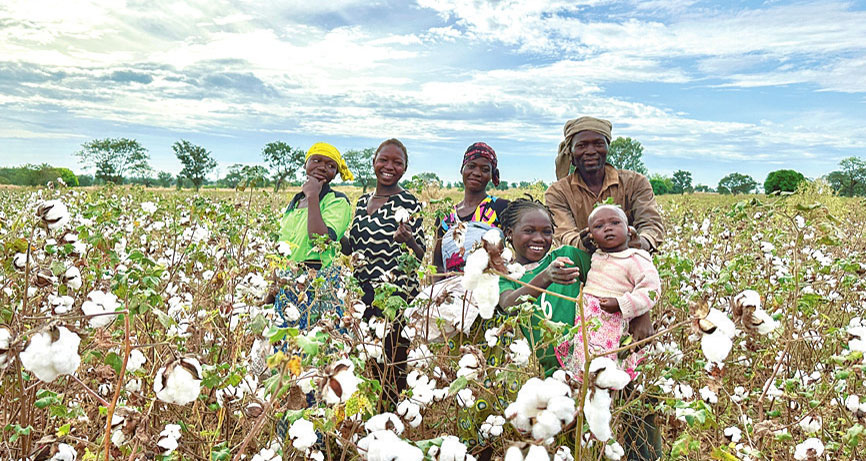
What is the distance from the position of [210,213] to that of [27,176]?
203ft

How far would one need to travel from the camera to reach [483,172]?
11.6 ft

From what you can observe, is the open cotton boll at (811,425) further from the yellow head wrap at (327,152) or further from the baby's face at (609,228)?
the yellow head wrap at (327,152)

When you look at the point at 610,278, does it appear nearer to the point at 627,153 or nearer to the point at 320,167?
the point at 320,167

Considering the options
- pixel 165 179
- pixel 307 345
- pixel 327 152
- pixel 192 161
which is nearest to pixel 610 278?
pixel 307 345

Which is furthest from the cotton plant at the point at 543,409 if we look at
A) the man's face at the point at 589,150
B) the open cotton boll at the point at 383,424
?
the man's face at the point at 589,150

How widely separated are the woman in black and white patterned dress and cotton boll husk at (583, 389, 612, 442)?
6.61ft

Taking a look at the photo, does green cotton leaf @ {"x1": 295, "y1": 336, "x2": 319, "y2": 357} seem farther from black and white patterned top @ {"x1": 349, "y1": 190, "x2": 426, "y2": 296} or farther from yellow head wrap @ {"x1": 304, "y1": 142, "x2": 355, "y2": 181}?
yellow head wrap @ {"x1": 304, "y1": 142, "x2": 355, "y2": 181}

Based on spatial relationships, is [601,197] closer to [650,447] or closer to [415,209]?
[415,209]

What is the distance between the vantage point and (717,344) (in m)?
1.04

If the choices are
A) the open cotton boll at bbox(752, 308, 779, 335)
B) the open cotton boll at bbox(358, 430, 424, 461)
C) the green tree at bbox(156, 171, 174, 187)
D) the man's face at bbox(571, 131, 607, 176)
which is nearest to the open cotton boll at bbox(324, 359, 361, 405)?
the open cotton boll at bbox(358, 430, 424, 461)

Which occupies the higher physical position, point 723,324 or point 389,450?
point 723,324

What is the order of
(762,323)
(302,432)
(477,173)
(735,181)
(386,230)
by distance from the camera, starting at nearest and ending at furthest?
(762,323) → (302,432) → (386,230) → (477,173) → (735,181)

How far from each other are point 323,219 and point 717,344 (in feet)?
8.02

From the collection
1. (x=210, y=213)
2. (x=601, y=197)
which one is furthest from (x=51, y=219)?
(x=601, y=197)
